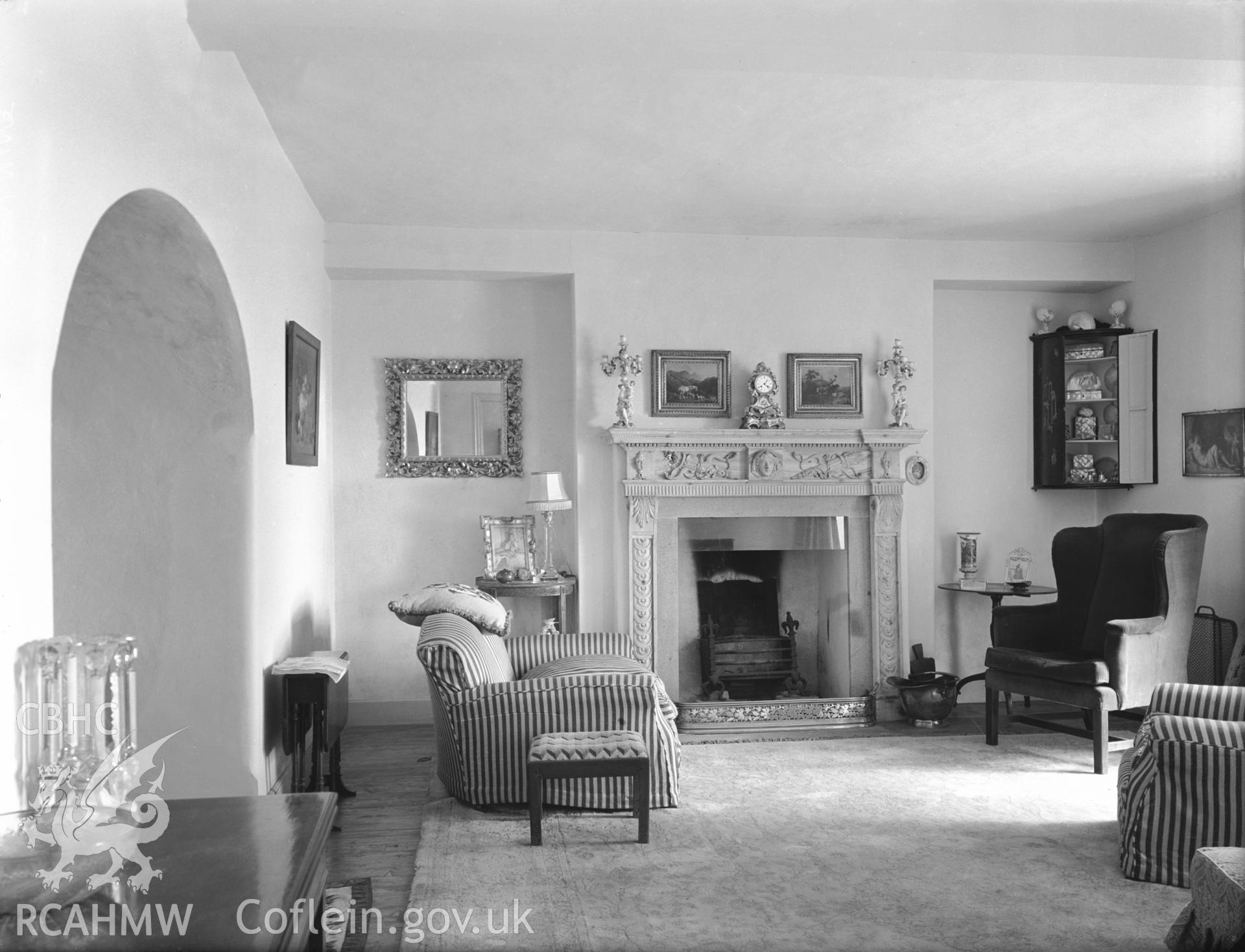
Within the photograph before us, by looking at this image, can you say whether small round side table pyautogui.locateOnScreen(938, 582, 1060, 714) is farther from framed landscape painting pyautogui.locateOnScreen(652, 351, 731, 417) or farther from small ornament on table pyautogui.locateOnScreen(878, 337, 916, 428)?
framed landscape painting pyautogui.locateOnScreen(652, 351, 731, 417)

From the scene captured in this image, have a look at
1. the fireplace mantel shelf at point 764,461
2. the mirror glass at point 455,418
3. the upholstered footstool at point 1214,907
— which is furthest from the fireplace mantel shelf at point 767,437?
the upholstered footstool at point 1214,907

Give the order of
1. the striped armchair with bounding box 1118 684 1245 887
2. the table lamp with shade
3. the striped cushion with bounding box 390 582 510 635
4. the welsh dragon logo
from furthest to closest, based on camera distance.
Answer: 1. the table lamp with shade
2. the striped cushion with bounding box 390 582 510 635
3. the striped armchair with bounding box 1118 684 1245 887
4. the welsh dragon logo

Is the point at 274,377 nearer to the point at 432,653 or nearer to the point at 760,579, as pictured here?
the point at 432,653

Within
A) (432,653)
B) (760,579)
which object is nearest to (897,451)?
(760,579)

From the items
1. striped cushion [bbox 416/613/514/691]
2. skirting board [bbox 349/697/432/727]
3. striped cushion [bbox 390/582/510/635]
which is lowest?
skirting board [bbox 349/697/432/727]

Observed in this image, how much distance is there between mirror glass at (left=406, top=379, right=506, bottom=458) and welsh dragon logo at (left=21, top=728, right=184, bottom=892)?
463 cm

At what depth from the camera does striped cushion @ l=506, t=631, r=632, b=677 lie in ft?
17.2

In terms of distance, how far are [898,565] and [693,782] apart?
2263mm

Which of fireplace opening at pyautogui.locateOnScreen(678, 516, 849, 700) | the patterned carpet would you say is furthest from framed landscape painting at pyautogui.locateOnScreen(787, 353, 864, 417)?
the patterned carpet

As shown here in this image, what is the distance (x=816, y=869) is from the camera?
11.7 feet

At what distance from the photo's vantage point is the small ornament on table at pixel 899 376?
621cm

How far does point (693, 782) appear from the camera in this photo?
4762mm

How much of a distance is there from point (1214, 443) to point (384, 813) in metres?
5.01

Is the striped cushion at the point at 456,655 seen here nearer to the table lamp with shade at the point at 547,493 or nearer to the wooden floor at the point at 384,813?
the wooden floor at the point at 384,813
